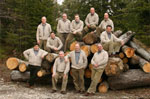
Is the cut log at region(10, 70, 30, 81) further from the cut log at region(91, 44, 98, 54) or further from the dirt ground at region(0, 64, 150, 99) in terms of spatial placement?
the cut log at region(91, 44, 98, 54)

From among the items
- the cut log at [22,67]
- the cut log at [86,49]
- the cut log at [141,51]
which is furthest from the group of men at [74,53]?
the cut log at [141,51]

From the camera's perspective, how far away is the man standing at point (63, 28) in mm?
9820

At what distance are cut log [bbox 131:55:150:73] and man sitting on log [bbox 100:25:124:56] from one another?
98cm

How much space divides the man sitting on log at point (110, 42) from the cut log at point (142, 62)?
98cm

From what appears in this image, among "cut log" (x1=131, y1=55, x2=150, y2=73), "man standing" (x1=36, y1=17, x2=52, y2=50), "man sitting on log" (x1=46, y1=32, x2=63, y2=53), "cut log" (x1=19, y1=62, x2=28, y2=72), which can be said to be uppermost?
"man standing" (x1=36, y1=17, x2=52, y2=50)

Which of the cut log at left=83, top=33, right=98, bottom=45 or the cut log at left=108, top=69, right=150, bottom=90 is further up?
the cut log at left=83, top=33, right=98, bottom=45

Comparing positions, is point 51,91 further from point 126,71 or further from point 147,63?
point 147,63

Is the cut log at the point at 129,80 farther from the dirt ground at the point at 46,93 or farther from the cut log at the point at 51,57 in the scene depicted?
the cut log at the point at 51,57

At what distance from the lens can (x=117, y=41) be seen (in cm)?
836

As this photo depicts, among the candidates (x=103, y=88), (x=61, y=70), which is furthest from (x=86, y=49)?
(x=103, y=88)

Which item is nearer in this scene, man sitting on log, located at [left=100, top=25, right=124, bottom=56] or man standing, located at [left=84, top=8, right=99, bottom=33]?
man sitting on log, located at [left=100, top=25, right=124, bottom=56]

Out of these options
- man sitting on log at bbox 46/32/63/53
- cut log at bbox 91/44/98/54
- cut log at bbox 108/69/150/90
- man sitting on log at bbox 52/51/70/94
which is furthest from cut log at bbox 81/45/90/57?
cut log at bbox 108/69/150/90

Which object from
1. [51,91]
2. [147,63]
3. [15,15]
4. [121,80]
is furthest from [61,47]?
[15,15]

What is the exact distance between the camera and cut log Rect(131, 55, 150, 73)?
8.20m
